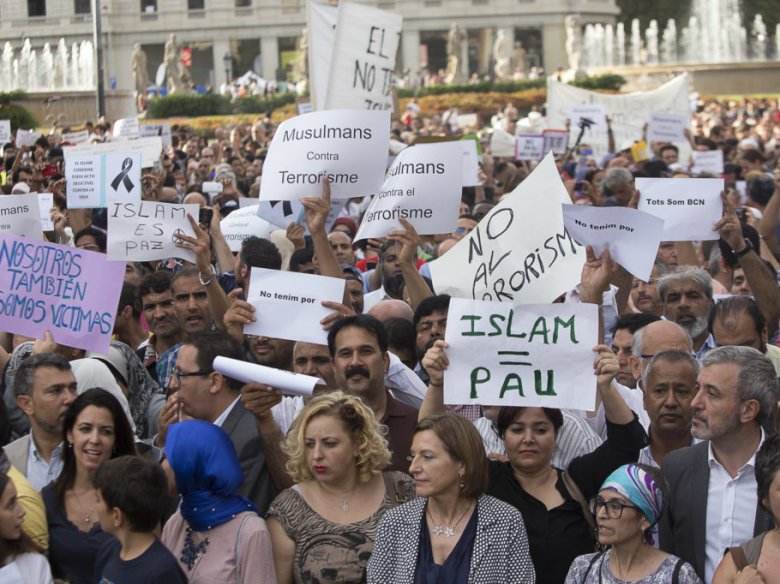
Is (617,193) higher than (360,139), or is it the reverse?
(360,139)

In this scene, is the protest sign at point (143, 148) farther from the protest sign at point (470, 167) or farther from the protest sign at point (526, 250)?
the protest sign at point (526, 250)

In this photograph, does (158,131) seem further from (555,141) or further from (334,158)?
(334,158)

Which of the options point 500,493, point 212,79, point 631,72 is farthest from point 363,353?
point 212,79

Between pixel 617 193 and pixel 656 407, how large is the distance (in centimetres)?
611

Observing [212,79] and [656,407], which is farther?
[212,79]

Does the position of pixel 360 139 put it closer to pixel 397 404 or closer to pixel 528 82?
pixel 397 404

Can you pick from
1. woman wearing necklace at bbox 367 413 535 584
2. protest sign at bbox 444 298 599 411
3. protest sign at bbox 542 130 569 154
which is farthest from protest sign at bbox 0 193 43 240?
protest sign at bbox 542 130 569 154

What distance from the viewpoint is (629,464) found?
16.2 ft

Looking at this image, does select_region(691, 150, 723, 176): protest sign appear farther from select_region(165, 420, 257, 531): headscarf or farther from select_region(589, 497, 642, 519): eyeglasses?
select_region(165, 420, 257, 531): headscarf

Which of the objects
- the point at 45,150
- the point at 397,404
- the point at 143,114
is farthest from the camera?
the point at 143,114

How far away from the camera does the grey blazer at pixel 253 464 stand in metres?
5.48

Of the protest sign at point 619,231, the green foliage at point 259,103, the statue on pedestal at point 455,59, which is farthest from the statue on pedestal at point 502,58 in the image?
the protest sign at point 619,231

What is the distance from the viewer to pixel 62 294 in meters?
6.85

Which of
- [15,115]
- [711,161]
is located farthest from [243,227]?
[15,115]
